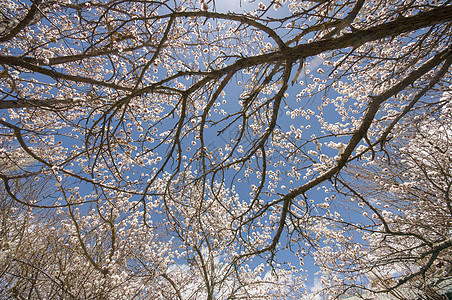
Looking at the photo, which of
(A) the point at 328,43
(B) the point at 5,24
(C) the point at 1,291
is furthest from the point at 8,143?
(A) the point at 328,43

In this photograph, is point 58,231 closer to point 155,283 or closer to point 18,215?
point 18,215

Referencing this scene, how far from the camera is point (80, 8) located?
3068mm

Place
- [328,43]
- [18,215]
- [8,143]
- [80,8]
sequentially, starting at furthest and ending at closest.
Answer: [18,215] → [8,143] → [80,8] → [328,43]

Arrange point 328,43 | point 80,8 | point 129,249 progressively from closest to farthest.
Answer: point 328,43
point 80,8
point 129,249

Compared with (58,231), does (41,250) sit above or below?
below

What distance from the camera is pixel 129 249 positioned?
21.8 ft

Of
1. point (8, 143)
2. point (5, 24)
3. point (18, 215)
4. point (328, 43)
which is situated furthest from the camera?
point (18, 215)

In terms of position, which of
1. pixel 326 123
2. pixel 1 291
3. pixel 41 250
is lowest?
pixel 1 291

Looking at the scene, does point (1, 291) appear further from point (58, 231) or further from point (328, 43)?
point (328, 43)

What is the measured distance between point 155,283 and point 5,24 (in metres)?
7.12

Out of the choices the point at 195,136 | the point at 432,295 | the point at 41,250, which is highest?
the point at 195,136

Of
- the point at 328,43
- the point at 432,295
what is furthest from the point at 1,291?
the point at 432,295

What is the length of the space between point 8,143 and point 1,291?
3127 mm

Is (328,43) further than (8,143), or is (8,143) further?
(8,143)
